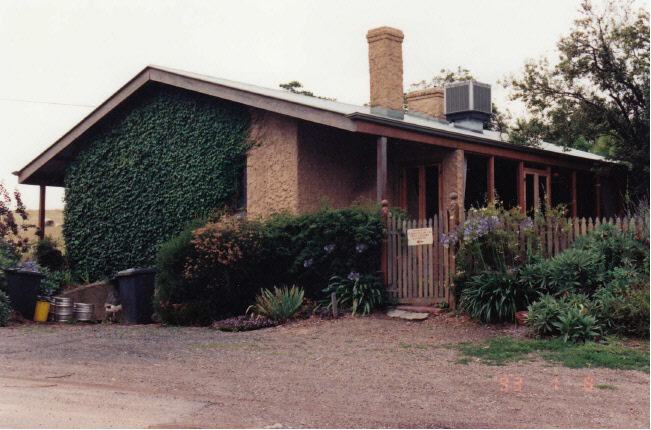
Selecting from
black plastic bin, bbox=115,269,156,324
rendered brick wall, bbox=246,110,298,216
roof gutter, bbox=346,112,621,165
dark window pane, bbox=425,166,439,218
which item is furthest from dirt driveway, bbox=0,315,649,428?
dark window pane, bbox=425,166,439,218

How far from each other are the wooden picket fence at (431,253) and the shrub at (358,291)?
0.29 m

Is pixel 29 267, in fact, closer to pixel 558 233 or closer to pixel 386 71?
pixel 386 71

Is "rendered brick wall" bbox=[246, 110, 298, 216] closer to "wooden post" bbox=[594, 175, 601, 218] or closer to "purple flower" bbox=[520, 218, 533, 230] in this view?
"purple flower" bbox=[520, 218, 533, 230]

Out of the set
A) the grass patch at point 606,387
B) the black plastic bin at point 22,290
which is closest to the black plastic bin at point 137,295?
the black plastic bin at point 22,290

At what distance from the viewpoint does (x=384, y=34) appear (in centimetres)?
1598

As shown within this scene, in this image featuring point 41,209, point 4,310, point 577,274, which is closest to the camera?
point 577,274

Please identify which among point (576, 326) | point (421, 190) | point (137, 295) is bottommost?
point (576, 326)

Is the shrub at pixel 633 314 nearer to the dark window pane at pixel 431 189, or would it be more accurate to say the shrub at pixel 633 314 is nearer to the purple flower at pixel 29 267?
the dark window pane at pixel 431 189

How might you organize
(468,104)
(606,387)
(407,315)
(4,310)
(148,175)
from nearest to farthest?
1. (606,387)
2. (407,315)
3. (4,310)
4. (148,175)
5. (468,104)

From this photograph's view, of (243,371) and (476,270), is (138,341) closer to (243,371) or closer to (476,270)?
(243,371)

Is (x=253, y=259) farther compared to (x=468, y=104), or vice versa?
(x=468, y=104)

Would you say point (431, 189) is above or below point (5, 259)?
above

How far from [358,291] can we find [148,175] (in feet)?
24.8

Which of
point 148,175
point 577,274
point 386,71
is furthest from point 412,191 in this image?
point 577,274
